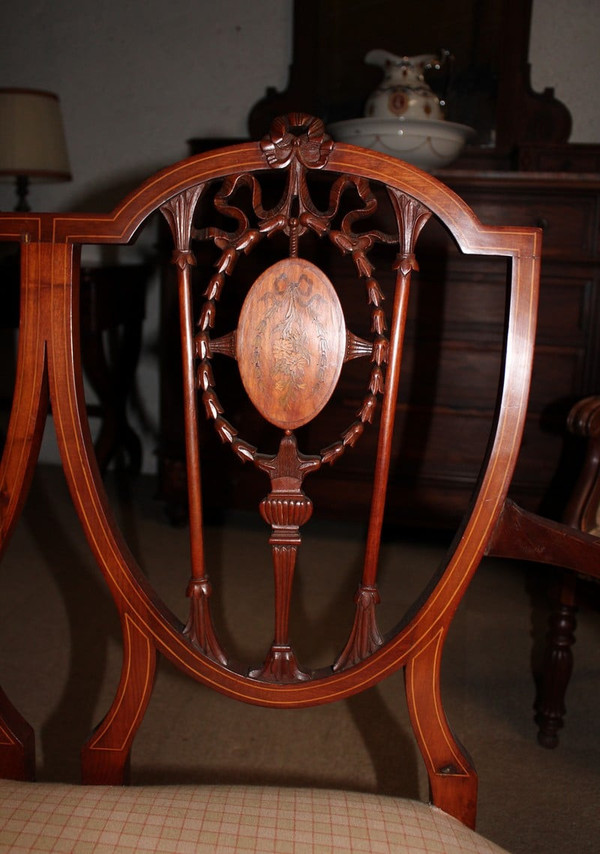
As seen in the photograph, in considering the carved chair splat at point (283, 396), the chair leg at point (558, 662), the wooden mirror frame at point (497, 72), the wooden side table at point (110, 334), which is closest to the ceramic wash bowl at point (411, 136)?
the wooden mirror frame at point (497, 72)

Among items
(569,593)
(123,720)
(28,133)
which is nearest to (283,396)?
(123,720)

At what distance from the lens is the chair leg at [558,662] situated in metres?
1.41

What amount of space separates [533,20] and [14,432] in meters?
2.28

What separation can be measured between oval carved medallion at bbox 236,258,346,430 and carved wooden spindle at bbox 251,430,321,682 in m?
0.03

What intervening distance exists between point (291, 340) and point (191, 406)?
96 millimetres

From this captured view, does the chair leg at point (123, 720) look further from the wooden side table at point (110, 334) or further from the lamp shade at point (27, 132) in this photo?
the lamp shade at point (27, 132)

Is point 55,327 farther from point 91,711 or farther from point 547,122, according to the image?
point 547,122

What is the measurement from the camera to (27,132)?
2.46 meters

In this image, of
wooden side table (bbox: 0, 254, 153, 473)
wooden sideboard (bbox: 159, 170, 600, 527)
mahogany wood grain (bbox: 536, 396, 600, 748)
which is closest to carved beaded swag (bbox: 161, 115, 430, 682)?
mahogany wood grain (bbox: 536, 396, 600, 748)

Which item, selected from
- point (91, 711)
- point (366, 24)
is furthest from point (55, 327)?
point (366, 24)

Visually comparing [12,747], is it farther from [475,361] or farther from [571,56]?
[571,56]

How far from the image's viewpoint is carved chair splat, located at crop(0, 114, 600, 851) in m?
0.65

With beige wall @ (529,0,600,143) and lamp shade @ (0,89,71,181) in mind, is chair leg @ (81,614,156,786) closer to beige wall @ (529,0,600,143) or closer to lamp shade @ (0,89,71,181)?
lamp shade @ (0,89,71,181)

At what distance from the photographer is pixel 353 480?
2217mm
